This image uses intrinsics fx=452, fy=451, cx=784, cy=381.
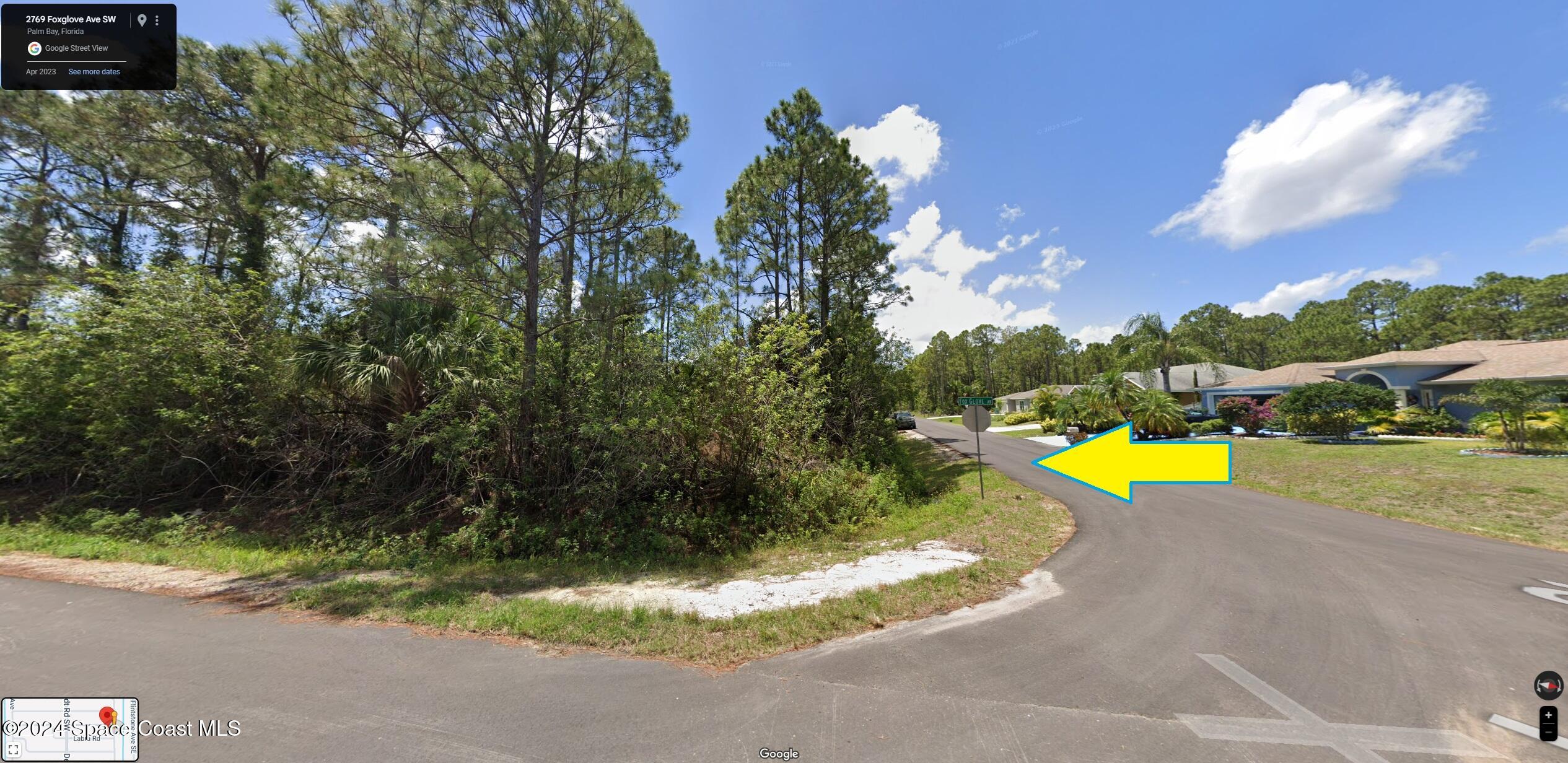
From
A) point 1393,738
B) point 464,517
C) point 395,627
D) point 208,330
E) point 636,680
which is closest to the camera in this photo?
point 1393,738

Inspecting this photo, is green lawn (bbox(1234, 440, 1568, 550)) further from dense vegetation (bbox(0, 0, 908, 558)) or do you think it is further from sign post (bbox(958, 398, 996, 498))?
dense vegetation (bbox(0, 0, 908, 558))

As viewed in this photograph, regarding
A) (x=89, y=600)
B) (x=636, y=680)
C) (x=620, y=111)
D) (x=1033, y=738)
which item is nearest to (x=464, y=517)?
(x=89, y=600)

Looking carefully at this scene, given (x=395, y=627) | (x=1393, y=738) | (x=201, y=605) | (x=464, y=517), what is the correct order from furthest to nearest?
1. (x=464, y=517)
2. (x=201, y=605)
3. (x=395, y=627)
4. (x=1393, y=738)

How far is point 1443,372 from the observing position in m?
22.2

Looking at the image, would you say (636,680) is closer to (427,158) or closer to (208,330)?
Result: (427,158)

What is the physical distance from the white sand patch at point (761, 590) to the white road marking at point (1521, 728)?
12.8 feet

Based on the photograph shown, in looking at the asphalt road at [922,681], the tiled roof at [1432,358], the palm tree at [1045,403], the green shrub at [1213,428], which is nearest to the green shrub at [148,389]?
the asphalt road at [922,681]

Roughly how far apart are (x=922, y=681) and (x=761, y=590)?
8.23 feet

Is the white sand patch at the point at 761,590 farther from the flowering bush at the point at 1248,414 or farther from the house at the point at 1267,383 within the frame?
the house at the point at 1267,383

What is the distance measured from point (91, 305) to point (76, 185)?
29.2 ft

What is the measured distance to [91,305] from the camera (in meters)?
8.80

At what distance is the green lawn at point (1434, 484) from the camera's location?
786cm

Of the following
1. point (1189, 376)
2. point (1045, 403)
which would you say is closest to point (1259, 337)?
point (1189, 376)

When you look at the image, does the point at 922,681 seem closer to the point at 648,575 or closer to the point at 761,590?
the point at 761,590
